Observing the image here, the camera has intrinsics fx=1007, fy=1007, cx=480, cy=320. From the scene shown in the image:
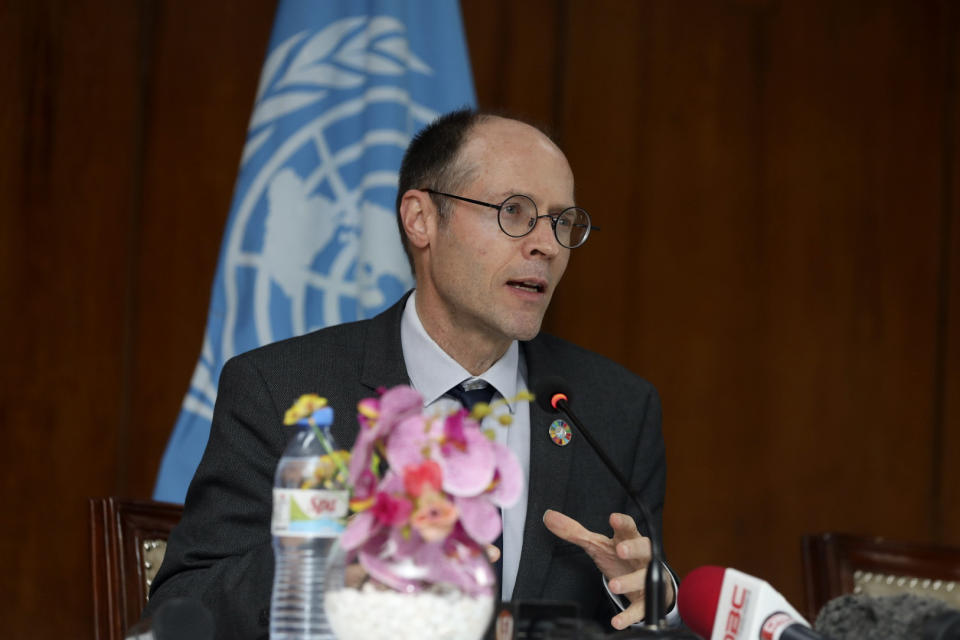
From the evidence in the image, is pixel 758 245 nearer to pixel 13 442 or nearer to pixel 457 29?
pixel 457 29

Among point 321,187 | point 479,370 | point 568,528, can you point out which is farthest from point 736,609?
point 321,187

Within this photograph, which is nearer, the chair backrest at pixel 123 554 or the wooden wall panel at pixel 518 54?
the chair backrest at pixel 123 554

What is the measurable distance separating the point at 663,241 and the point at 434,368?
66.6 inches

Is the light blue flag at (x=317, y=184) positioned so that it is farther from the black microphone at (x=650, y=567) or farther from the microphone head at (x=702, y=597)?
the microphone head at (x=702, y=597)

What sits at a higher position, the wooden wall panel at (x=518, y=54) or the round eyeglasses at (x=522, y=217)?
the wooden wall panel at (x=518, y=54)

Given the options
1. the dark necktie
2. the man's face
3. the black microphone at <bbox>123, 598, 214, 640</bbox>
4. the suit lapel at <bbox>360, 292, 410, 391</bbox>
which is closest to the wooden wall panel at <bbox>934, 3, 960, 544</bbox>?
the man's face

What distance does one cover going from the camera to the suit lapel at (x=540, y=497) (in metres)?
1.93

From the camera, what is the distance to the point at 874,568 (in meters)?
2.13

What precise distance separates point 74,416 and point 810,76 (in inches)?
112

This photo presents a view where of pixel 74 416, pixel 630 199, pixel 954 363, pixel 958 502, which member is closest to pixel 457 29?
pixel 630 199

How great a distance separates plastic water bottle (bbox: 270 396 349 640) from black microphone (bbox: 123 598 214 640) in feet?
0.27

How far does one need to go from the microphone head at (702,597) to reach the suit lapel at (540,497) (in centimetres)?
68

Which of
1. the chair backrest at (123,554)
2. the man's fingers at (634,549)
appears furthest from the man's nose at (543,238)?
the chair backrest at (123,554)

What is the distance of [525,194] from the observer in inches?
83.4
